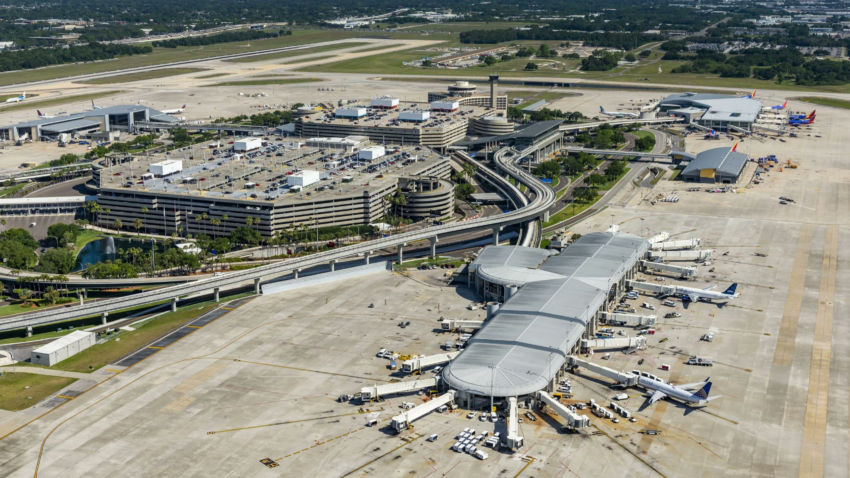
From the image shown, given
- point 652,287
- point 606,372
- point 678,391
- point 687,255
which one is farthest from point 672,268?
point 678,391

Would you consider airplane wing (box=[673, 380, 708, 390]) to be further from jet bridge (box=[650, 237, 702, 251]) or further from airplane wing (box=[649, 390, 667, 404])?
jet bridge (box=[650, 237, 702, 251])

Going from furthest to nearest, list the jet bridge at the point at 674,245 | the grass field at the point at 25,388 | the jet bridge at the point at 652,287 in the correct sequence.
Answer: the jet bridge at the point at 674,245, the jet bridge at the point at 652,287, the grass field at the point at 25,388

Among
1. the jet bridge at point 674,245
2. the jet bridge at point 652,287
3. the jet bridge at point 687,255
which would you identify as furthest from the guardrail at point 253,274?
the jet bridge at point 652,287

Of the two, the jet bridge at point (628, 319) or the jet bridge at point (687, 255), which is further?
the jet bridge at point (687, 255)

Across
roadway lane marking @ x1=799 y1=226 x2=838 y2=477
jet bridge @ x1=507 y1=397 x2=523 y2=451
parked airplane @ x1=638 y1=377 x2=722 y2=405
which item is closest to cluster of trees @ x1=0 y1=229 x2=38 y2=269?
jet bridge @ x1=507 y1=397 x2=523 y2=451

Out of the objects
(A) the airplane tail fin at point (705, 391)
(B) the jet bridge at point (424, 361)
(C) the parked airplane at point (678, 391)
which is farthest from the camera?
(B) the jet bridge at point (424, 361)

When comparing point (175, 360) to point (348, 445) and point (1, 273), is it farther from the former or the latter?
point (1, 273)

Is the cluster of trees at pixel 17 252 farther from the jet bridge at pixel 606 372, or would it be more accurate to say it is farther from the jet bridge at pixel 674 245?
the jet bridge at pixel 674 245
